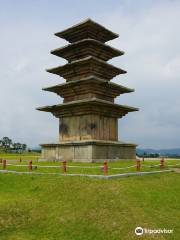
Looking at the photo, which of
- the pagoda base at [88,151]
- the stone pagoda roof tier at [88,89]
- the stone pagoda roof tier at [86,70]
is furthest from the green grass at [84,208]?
the stone pagoda roof tier at [86,70]

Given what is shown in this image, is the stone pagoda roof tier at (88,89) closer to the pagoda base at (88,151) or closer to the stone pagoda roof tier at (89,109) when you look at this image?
the stone pagoda roof tier at (89,109)

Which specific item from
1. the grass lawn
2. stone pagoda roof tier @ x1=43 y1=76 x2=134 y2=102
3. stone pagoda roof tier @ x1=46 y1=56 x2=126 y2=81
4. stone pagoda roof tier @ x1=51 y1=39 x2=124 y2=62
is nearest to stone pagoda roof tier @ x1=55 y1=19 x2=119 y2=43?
stone pagoda roof tier @ x1=51 y1=39 x2=124 y2=62

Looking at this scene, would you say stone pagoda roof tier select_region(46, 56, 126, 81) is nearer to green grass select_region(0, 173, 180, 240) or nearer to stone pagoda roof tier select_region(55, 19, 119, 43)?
stone pagoda roof tier select_region(55, 19, 119, 43)

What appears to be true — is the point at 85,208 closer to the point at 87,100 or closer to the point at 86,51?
the point at 87,100

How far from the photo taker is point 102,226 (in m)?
12.1

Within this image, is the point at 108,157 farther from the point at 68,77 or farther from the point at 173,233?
the point at 173,233

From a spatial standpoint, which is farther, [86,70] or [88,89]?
[86,70]

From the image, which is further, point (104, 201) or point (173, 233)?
point (104, 201)

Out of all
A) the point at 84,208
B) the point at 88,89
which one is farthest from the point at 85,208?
the point at 88,89

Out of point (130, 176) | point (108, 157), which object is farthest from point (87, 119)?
point (130, 176)

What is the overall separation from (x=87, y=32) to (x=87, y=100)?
7.88 meters

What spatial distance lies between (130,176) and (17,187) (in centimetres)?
656

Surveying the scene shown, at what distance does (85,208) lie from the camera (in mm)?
13648

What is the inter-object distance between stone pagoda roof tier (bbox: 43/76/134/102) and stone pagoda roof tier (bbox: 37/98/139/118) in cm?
143
